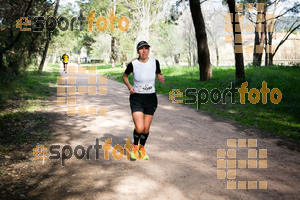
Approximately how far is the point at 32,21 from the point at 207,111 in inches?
462

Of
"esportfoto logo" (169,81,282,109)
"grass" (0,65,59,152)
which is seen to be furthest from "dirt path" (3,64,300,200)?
"esportfoto logo" (169,81,282,109)

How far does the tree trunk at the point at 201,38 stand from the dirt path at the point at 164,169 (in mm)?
8685

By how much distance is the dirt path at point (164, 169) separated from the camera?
3.59 m

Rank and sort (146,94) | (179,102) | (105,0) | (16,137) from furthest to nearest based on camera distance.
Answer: (105,0) < (179,102) < (16,137) < (146,94)

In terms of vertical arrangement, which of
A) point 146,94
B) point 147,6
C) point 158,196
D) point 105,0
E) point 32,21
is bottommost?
point 158,196

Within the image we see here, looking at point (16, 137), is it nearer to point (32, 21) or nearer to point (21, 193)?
point (21, 193)

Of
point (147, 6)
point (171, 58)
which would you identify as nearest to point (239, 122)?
point (147, 6)

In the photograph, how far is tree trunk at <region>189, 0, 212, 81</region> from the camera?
48.5 feet

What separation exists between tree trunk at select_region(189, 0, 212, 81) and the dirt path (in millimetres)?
8685

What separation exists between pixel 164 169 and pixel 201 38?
488 inches

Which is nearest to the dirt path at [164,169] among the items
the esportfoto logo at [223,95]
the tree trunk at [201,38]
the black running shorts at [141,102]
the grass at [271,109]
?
the grass at [271,109]

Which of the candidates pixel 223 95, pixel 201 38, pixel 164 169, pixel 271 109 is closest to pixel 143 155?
pixel 164 169

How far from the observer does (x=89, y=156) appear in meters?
4.98

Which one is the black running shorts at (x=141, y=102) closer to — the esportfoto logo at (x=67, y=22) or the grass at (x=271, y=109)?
the grass at (x=271, y=109)
